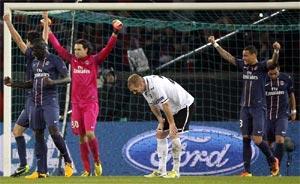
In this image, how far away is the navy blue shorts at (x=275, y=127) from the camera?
15.8 m

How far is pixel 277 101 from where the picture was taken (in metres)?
16.0

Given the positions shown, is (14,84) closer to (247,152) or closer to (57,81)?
(57,81)

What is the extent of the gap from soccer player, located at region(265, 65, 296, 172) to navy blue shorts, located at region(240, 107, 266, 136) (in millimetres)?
1424

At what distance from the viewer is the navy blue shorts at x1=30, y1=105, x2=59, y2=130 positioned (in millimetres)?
13375

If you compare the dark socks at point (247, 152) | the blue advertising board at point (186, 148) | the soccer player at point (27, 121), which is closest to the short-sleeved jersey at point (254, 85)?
the dark socks at point (247, 152)

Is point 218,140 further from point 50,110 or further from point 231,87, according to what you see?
point 50,110

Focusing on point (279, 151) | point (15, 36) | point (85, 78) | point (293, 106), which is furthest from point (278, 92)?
point (15, 36)

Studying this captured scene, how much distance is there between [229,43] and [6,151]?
215 inches

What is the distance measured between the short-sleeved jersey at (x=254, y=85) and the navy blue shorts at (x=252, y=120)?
9cm

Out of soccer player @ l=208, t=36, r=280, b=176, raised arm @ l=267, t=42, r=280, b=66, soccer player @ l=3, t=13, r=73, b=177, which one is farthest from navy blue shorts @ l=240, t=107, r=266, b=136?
soccer player @ l=3, t=13, r=73, b=177

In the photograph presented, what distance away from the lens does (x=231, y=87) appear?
17250 mm

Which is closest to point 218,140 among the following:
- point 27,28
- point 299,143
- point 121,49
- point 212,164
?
point 212,164

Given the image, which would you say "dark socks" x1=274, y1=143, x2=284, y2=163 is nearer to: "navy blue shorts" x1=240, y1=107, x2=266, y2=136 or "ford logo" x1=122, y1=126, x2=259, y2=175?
"ford logo" x1=122, y1=126, x2=259, y2=175

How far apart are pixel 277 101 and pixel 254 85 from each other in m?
1.64
